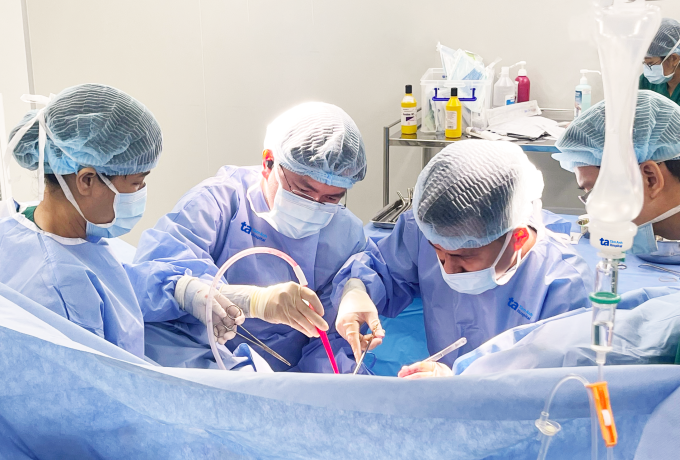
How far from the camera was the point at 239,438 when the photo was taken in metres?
1.01

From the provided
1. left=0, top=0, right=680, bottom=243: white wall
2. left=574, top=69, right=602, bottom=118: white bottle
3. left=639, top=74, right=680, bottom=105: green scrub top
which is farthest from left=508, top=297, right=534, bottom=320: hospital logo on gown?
left=0, top=0, right=680, bottom=243: white wall

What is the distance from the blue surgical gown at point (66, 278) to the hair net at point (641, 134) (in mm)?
1100

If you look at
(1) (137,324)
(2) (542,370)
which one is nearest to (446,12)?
(1) (137,324)

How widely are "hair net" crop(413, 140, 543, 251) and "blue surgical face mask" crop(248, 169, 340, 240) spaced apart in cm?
40

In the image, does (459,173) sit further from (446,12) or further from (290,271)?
(446,12)

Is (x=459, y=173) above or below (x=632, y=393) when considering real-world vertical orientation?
above

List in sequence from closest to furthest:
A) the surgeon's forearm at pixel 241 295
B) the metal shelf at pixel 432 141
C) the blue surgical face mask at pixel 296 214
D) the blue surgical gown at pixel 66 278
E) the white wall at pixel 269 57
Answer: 1. the blue surgical gown at pixel 66 278
2. the surgeon's forearm at pixel 241 295
3. the blue surgical face mask at pixel 296 214
4. the metal shelf at pixel 432 141
5. the white wall at pixel 269 57

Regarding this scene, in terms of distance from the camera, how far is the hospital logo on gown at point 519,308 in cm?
162

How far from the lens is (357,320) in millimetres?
1708

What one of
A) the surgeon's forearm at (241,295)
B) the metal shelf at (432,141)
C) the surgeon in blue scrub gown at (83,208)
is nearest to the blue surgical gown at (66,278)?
the surgeon in blue scrub gown at (83,208)

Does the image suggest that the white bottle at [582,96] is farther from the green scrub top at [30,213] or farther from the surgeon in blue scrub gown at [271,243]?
the green scrub top at [30,213]

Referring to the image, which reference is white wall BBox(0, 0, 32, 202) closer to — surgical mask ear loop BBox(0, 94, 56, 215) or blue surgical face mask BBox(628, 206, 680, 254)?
surgical mask ear loop BBox(0, 94, 56, 215)

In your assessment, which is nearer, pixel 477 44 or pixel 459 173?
pixel 459 173

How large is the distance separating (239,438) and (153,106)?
3.39m
